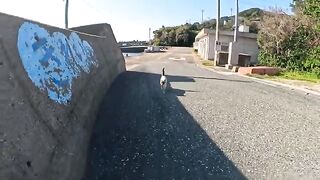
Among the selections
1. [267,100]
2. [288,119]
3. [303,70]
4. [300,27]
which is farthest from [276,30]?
[288,119]

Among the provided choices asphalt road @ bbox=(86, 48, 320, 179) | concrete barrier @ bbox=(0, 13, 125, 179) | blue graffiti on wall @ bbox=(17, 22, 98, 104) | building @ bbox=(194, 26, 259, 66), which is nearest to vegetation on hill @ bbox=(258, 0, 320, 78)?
building @ bbox=(194, 26, 259, 66)

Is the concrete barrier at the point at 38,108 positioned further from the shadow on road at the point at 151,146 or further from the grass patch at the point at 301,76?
the grass patch at the point at 301,76

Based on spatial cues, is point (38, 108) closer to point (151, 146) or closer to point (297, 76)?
point (151, 146)

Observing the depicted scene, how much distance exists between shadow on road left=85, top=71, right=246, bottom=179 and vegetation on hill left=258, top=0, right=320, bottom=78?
1736cm

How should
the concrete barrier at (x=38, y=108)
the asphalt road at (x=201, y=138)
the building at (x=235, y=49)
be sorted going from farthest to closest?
1. the building at (x=235, y=49)
2. the asphalt road at (x=201, y=138)
3. the concrete barrier at (x=38, y=108)

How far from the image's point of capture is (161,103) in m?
11.4

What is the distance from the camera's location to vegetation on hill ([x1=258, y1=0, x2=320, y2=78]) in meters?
25.2

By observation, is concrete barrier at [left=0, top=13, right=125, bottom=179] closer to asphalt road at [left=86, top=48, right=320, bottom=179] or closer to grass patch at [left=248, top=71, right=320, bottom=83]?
asphalt road at [left=86, top=48, right=320, bottom=179]

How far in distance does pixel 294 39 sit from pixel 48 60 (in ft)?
88.2

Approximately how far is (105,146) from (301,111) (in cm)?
694

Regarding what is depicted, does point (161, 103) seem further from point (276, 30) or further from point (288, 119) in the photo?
point (276, 30)

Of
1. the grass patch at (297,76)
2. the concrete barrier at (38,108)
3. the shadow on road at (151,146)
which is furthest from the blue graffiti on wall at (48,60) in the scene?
the grass patch at (297,76)

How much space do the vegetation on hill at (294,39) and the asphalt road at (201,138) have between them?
1365 cm

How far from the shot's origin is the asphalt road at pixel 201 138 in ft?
20.8
